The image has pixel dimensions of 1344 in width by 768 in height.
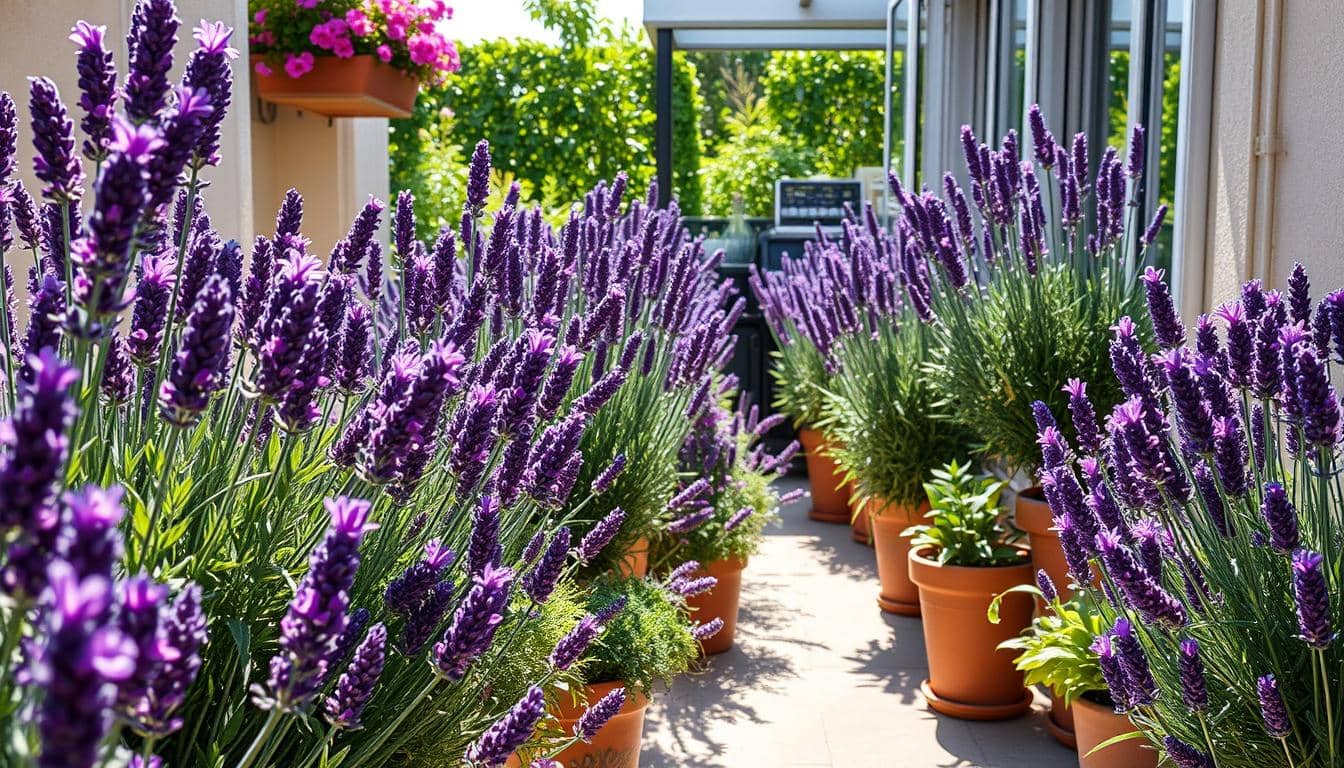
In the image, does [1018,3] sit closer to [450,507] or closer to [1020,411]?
[1020,411]

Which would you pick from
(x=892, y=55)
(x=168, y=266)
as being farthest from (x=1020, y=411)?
(x=892, y=55)

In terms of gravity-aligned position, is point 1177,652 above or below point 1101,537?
→ below

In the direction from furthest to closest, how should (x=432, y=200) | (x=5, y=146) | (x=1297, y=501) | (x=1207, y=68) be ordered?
(x=432, y=200) → (x=1207, y=68) → (x=1297, y=501) → (x=5, y=146)

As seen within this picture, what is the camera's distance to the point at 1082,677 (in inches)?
100

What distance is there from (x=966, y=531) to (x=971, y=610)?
0.72 feet

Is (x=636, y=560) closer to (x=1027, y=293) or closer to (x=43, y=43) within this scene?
(x=1027, y=293)

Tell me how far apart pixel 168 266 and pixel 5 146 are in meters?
0.19

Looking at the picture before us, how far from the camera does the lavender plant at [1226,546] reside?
1500 millimetres

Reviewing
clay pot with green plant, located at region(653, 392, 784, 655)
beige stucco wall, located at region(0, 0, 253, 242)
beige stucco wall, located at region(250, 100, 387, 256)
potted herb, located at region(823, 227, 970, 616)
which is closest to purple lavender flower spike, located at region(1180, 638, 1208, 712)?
clay pot with green plant, located at region(653, 392, 784, 655)

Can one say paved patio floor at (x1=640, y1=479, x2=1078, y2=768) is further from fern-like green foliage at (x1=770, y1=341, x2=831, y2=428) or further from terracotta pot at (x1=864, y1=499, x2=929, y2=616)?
fern-like green foliage at (x1=770, y1=341, x2=831, y2=428)

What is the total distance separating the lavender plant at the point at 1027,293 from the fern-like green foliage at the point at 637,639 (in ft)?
3.51

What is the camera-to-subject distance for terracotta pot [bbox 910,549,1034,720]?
10.5ft

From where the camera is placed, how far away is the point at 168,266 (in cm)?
125

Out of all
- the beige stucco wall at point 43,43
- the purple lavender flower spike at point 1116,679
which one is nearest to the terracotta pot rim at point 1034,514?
the purple lavender flower spike at point 1116,679
